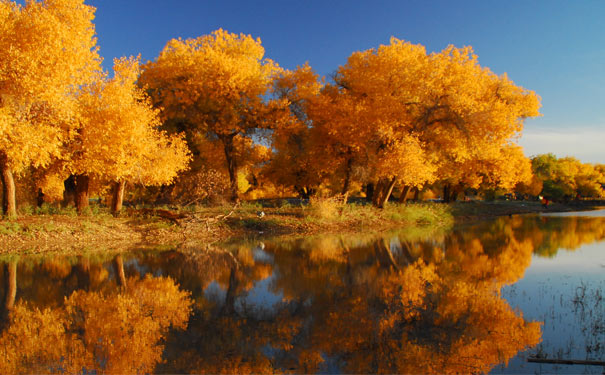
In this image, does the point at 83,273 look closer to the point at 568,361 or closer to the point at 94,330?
the point at 94,330

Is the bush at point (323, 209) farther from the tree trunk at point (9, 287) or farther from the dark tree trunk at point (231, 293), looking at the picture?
the tree trunk at point (9, 287)

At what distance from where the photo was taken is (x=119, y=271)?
37.3 feet

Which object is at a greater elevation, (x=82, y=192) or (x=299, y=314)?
(x=82, y=192)

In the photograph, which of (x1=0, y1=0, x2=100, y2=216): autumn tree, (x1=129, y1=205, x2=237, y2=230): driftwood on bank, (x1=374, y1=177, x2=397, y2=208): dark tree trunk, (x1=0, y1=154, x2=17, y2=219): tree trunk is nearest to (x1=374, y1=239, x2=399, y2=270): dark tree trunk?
(x1=129, y1=205, x2=237, y2=230): driftwood on bank

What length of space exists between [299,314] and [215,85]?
2270 cm

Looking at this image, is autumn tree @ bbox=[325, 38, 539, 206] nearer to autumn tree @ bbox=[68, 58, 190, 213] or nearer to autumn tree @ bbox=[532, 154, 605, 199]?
autumn tree @ bbox=[68, 58, 190, 213]

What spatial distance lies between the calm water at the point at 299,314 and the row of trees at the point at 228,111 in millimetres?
6815

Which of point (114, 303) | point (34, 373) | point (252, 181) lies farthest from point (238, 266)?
point (252, 181)

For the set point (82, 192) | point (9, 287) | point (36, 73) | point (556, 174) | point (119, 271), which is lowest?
point (9, 287)

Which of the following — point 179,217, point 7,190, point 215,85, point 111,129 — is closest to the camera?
point 7,190

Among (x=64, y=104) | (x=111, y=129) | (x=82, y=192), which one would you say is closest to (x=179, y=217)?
(x=111, y=129)

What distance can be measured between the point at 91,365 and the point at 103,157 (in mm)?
14785

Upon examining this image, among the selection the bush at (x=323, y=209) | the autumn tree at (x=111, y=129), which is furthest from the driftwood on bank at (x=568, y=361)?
the bush at (x=323, y=209)

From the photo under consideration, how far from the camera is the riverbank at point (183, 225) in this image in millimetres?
16047
